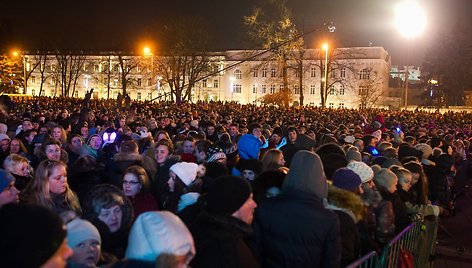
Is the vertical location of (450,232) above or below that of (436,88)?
below

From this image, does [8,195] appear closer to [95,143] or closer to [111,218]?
[111,218]

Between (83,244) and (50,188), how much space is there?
2.02 m

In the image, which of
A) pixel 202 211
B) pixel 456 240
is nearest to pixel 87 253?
pixel 202 211

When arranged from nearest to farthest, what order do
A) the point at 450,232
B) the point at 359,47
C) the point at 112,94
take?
the point at 450,232 → the point at 359,47 → the point at 112,94

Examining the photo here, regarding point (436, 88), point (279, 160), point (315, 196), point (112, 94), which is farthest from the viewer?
point (112, 94)

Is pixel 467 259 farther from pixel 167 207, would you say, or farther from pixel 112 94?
pixel 112 94

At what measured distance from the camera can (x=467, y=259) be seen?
328 inches

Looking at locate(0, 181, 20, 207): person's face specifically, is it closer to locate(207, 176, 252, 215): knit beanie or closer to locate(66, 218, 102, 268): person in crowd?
locate(66, 218, 102, 268): person in crowd

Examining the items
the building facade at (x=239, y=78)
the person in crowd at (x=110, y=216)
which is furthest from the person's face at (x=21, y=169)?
the building facade at (x=239, y=78)

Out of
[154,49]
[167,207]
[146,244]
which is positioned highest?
[154,49]

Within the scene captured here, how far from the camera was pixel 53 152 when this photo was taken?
6.93 m

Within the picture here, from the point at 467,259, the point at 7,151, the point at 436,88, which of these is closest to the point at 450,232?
the point at 467,259

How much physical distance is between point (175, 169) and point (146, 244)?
2.94 m

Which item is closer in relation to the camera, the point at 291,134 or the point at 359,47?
the point at 291,134
